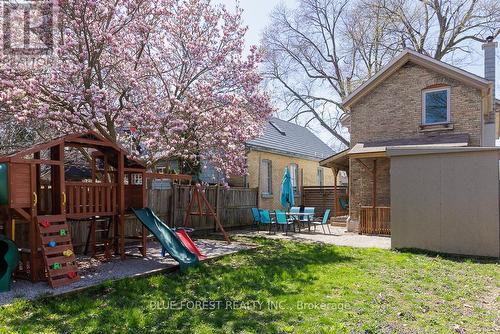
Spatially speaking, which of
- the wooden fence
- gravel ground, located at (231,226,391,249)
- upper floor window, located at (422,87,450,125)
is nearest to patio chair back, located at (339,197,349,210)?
the wooden fence

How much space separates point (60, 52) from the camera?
9.69 meters

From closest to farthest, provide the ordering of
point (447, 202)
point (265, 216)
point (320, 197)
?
point (447, 202) < point (265, 216) < point (320, 197)

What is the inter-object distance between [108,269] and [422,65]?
14.0m

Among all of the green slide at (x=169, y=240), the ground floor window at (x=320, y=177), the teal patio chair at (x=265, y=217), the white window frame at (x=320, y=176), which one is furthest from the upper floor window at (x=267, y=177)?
the green slide at (x=169, y=240)

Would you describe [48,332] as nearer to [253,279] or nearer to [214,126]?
[253,279]

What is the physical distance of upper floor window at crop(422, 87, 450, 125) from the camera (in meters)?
15.8

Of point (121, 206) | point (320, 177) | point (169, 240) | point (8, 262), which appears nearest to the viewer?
point (8, 262)

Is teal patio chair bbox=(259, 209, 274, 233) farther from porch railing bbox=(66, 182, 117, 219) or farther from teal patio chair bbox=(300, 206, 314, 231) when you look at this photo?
porch railing bbox=(66, 182, 117, 219)

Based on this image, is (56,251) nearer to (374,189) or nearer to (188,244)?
(188,244)

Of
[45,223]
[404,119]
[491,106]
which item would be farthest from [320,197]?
[45,223]

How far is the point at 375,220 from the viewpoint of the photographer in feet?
50.8

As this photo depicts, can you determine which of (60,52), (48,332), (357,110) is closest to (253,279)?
(48,332)

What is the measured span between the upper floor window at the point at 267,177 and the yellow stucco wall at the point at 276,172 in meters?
0.16

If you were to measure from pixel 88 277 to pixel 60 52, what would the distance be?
17.8 feet
